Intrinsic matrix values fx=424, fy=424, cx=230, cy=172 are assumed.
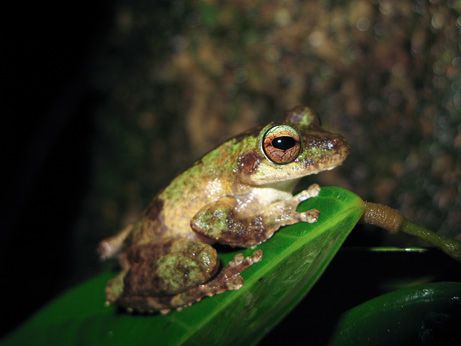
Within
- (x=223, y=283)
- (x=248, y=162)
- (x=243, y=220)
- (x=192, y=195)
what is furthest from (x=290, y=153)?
(x=223, y=283)

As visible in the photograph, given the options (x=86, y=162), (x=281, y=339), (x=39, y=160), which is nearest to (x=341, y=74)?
(x=281, y=339)

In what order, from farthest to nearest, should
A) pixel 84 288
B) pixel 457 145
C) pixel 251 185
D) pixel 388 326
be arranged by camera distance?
pixel 457 145
pixel 84 288
pixel 251 185
pixel 388 326

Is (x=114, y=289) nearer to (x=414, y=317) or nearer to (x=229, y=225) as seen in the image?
(x=229, y=225)

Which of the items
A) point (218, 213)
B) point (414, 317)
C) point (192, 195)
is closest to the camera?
point (414, 317)

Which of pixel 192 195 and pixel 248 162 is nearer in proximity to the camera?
pixel 248 162

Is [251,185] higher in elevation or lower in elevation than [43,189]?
lower


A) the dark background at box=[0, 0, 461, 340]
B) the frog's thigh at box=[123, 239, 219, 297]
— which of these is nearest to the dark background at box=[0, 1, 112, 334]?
the dark background at box=[0, 0, 461, 340]

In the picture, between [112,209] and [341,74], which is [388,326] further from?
[112,209]
